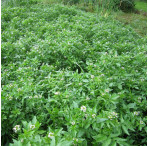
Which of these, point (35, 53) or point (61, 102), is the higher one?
point (35, 53)

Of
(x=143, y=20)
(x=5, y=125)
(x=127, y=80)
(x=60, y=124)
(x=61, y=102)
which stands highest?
(x=143, y=20)

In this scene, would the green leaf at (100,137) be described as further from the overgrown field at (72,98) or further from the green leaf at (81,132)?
the green leaf at (81,132)

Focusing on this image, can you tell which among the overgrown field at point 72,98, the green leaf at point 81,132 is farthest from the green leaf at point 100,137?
the green leaf at point 81,132

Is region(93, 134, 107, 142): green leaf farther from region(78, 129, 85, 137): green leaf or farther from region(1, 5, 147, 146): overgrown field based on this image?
region(78, 129, 85, 137): green leaf

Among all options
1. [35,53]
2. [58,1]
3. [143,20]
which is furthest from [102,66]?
[58,1]

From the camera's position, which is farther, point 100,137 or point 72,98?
point 72,98

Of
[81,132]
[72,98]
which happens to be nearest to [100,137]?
[81,132]

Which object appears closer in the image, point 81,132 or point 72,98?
point 81,132

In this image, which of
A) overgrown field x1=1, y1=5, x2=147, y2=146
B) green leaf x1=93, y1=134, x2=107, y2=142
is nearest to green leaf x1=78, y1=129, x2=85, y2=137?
overgrown field x1=1, y1=5, x2=147, y2=146

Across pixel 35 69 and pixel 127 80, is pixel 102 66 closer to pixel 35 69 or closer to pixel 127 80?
pixel 127 80

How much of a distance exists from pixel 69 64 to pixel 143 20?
5617mm

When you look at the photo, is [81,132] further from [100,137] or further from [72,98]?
[72,98]

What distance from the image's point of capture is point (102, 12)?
19.9 ft

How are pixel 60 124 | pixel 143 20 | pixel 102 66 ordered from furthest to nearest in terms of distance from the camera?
pixel 143 20 → pixel 102 66 → pixel 60 124
